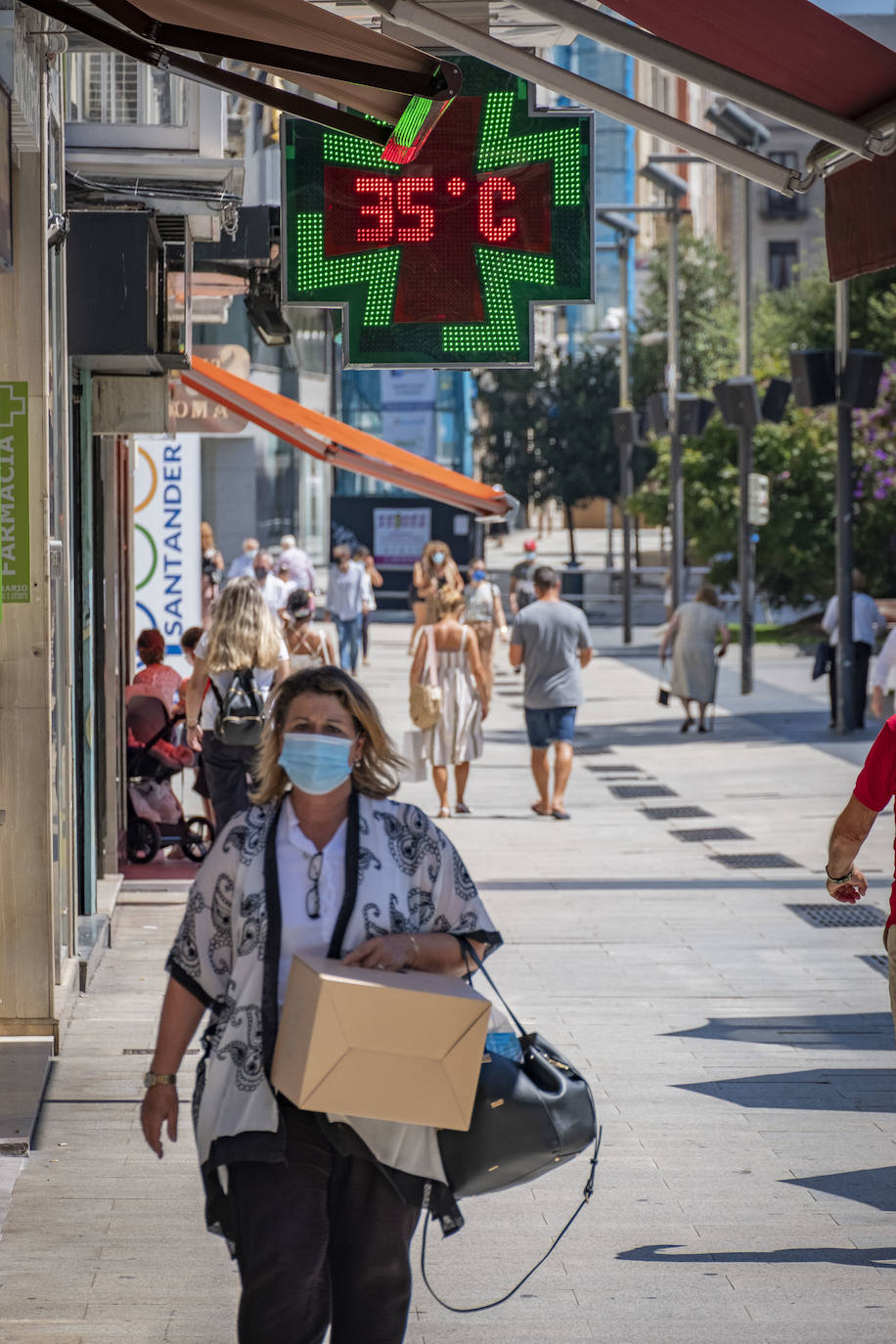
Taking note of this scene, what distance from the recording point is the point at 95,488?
1077 centimetres

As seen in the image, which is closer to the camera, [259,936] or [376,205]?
[259,936]

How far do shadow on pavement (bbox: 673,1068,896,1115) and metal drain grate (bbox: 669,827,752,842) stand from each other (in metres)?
6.41

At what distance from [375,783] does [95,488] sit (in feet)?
23.2

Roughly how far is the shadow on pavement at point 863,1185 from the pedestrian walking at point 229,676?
4733mm

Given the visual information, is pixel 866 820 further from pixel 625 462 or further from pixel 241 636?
pixel 625 462

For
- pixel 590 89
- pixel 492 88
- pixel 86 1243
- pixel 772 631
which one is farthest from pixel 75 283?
pixel 772 631

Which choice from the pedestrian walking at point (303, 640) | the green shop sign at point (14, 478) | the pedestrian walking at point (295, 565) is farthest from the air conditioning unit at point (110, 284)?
the pedestrian walking at point (295, 565)

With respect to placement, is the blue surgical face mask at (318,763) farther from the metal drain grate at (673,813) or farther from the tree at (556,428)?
the tree at (556,428)

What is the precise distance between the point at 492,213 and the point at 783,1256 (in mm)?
3617

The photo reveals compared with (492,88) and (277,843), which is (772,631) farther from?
(277,843)

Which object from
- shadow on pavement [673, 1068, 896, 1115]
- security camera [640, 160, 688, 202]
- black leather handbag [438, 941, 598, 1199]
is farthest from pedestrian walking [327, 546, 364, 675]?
black leather handbag [438, 941, 598, 1199]

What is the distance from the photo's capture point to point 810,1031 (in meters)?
8.02

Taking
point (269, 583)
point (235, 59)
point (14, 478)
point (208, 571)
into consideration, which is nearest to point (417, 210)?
point (14, 478)

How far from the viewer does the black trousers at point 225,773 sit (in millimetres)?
10305
